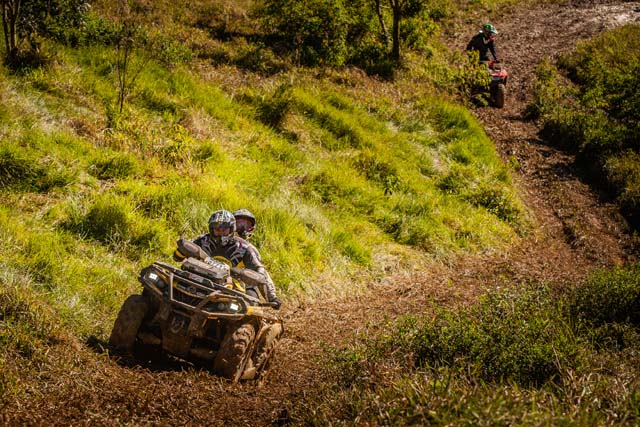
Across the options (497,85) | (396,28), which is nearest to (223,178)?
(396,28)

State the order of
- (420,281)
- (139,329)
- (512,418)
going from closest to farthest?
(512,418) → (139,329) → (420,281)

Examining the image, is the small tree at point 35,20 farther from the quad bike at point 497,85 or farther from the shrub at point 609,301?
the quad bike at point 497,85

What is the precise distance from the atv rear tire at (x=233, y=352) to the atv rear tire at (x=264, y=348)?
0.45 m

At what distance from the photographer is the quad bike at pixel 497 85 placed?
1862 cm

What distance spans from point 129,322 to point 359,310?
14.2ft

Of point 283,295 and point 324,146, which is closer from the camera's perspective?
point 283,295

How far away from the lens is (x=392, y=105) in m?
→ 16.2

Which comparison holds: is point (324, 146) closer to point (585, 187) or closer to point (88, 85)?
point (88, 85)

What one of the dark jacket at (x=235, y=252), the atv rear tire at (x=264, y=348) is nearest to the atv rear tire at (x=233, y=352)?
the atv rear tire at (x=264, y=348)

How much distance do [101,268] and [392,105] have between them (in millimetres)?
9943

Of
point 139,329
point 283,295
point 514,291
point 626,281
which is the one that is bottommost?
point 283,295

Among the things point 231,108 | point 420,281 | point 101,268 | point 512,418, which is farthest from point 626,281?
point 231,108

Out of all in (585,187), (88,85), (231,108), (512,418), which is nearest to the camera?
(512,418)

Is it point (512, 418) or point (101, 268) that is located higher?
point (512, 418)
